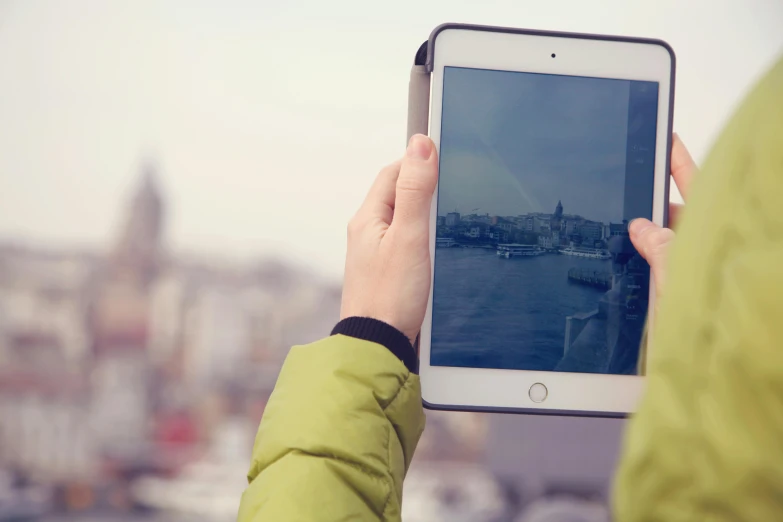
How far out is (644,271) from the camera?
0.62 m

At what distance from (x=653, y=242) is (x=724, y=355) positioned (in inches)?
18.0

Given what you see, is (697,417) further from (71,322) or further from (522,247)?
(71,322)

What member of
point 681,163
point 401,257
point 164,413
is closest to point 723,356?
point 401,257

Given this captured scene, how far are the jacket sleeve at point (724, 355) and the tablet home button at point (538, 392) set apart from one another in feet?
1.43

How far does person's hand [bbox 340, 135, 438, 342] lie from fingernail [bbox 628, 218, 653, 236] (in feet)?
0.64

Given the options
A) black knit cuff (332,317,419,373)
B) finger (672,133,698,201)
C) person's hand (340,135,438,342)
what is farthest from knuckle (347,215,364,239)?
finger (672,133,698,201)

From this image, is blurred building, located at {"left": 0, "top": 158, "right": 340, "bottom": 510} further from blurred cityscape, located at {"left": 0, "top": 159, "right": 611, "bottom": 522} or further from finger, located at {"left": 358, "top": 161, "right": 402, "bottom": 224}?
finger, located at {"left": 358, "top": 161, "right": 402, "bottom": 224}

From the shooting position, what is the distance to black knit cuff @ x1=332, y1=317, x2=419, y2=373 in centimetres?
50

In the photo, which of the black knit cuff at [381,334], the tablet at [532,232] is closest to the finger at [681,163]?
the tablet at [532,232]

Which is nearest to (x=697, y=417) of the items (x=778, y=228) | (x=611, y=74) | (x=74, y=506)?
(x=778, y=228)

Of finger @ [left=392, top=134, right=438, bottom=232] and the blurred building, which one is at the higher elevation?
finger @ [left=392, top=134, right=438, bottom=232]

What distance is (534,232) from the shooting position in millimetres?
614

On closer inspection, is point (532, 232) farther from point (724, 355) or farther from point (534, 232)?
point (724, 355)

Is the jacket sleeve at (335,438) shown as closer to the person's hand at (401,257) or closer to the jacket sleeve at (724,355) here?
the person's hand at (401,257)
